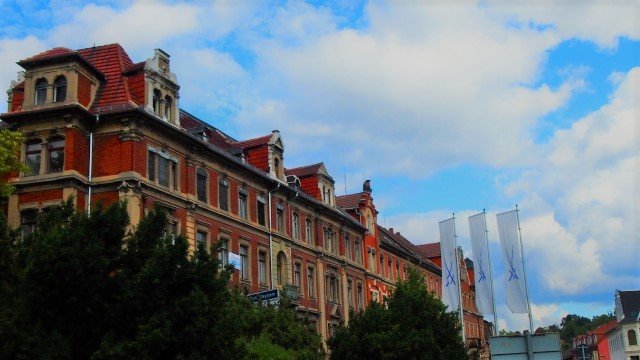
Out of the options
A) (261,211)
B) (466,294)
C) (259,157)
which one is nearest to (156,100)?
(261,211)

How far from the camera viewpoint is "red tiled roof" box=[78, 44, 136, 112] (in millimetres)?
37531

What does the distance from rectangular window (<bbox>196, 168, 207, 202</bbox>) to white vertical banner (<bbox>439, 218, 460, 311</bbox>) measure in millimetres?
15934

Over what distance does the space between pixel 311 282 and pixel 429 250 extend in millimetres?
42297

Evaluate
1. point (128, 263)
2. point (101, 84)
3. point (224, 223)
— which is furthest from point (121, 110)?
point (128, 263)

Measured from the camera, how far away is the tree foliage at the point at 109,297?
1950 cm

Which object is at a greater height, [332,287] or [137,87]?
[137,87]

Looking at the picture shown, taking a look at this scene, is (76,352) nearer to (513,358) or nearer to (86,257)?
(86,257)

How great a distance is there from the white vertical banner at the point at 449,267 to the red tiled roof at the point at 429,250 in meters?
40.4

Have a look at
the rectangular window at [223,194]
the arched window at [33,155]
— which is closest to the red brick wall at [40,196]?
the arched window at [33,155]

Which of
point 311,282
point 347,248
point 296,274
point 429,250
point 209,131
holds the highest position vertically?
point 429,250

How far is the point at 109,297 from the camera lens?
68.2 feet

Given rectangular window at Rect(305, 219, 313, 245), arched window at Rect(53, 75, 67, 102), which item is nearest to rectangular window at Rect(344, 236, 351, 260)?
rectangular window at Rect(305, 219, 313, 245)

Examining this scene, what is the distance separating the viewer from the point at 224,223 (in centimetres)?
4334

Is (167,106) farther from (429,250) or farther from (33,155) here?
(429,250)
